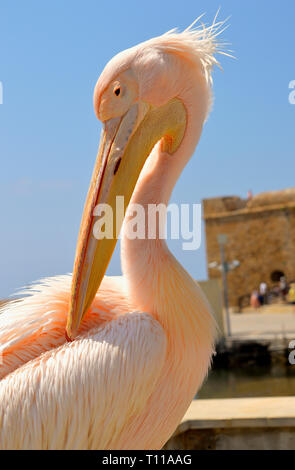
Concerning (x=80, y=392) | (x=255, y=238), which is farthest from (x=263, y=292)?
(x=80, y=392)

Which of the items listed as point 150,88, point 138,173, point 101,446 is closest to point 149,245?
point 138,173

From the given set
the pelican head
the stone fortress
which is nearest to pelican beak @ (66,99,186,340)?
the pelican head

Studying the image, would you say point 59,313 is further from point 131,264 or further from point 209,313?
point 209,313

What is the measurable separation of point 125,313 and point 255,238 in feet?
87.1

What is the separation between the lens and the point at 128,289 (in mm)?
1939

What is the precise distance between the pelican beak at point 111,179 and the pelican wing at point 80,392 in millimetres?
134

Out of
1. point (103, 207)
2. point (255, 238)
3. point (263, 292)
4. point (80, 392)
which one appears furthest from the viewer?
point (255, 238)

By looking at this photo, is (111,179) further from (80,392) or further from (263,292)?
(263,292)

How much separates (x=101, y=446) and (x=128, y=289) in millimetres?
538

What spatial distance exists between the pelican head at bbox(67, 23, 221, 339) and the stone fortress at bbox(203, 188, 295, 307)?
81.4 feet

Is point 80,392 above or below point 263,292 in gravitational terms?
below

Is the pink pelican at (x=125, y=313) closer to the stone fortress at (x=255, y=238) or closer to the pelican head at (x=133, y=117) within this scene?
the pelican head at (x=133, y=117)

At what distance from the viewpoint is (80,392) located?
5.40 feet

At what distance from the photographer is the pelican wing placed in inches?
64.6
